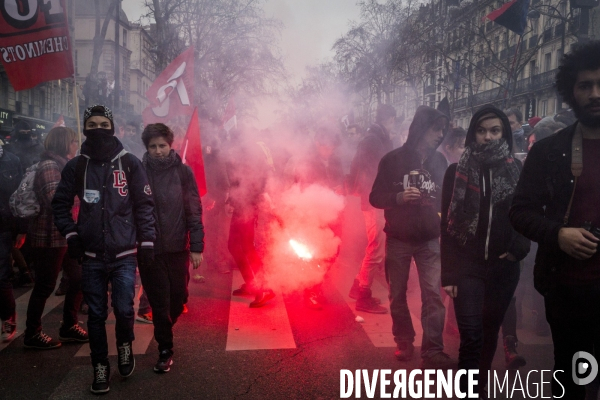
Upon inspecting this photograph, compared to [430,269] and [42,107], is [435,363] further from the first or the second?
[42,107]

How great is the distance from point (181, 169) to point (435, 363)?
2538 millimetres

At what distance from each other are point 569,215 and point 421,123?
2.11 metres

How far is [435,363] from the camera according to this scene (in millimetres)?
4250

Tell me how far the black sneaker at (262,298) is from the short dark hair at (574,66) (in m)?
3.96

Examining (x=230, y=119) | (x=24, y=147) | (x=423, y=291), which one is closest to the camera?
(x=423, y=291)

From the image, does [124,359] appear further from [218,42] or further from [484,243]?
[218,42]

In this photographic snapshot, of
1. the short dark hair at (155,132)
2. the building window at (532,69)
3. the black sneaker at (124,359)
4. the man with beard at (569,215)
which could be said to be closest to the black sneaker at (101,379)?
the black sneaker at (124,359)

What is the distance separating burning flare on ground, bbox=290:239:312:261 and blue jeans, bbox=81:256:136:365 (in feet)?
8.89

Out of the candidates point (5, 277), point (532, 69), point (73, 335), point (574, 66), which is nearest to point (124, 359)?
point (73, 335)

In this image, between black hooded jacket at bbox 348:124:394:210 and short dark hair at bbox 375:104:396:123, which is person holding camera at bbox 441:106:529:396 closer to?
black hooded jacket at bbox 348:124:394:210

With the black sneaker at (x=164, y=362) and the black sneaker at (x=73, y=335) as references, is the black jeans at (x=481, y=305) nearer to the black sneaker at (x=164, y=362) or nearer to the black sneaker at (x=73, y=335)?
the black sneaker at (x=164, y=362)

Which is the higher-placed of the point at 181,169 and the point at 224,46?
the point at 224,46

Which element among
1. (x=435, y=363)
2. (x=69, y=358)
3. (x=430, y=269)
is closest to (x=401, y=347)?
(x=435, y=363)

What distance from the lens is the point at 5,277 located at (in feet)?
15.9
